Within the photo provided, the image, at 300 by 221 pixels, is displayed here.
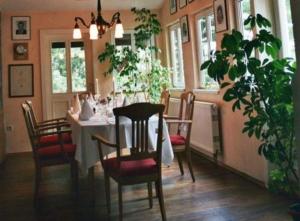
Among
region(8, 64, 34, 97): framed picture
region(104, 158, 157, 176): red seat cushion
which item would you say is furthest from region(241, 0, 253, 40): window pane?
region(8, 64, 34, 97): framed picture

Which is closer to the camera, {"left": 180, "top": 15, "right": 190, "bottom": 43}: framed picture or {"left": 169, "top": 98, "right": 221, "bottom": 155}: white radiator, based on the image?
A: {"left": 169, "top": 98, "right": 221, "bottom": 155}: white radiator

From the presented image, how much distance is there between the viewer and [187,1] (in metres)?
5.19

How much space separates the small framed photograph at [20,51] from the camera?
19.8ft

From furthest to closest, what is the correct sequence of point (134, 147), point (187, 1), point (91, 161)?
1. point (187, 1)
2. point (91, 161)
3. point (134, 147)

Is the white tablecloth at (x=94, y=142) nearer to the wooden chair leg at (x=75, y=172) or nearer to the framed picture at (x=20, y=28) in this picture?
the wooden chair leg at (x=75, y=172)

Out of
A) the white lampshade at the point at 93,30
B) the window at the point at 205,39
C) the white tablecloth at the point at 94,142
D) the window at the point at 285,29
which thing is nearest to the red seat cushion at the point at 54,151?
the white tablecloth at the point at 94,142

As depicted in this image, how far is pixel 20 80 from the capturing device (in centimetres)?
609

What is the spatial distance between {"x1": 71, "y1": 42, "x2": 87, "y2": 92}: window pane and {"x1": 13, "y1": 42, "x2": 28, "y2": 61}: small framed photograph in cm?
83

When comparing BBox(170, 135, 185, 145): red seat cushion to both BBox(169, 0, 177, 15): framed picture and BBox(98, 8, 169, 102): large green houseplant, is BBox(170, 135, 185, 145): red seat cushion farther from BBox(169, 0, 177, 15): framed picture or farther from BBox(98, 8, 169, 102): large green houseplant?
BBox(169, 0, 177, 15): framed picture

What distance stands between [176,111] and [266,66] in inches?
133

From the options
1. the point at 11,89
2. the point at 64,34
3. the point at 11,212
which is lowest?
the point at 11,212

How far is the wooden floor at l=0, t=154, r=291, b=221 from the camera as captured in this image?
288 centimetres

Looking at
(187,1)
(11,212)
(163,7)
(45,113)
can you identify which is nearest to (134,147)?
(11,212)

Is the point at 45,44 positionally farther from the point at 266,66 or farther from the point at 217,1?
the point at 266,66
